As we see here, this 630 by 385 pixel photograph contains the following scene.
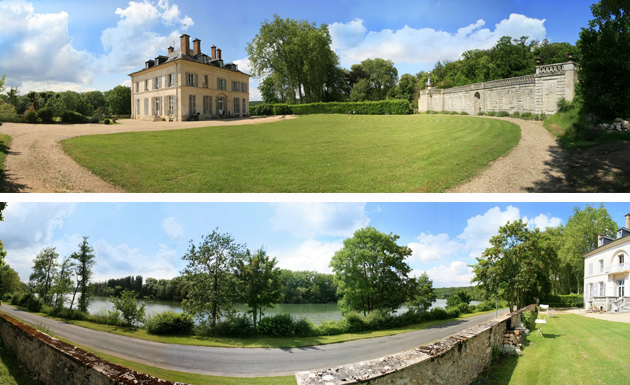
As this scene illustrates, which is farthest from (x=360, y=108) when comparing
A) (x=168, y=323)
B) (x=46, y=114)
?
(x=46, y=114)

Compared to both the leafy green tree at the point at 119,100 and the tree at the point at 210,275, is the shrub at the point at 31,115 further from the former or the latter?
the tree at the point at 210,275

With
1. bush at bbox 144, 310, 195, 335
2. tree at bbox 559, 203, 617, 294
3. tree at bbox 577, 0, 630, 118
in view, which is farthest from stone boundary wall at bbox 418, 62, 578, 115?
bush at bbox 144, 310, 195, 335

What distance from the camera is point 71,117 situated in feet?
54.6

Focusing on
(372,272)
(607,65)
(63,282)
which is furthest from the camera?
(607,65)

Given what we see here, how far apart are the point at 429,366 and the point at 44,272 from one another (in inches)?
384

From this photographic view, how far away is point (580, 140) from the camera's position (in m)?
12.0

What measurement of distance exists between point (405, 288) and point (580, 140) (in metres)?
9.74

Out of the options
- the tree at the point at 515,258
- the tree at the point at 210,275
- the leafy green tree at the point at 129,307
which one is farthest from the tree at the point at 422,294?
the tree at the point at 515,258

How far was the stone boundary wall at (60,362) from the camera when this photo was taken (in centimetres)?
447

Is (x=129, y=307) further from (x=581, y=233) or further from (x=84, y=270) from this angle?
(x=581, y=233)

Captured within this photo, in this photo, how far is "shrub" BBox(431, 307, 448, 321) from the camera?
765cm

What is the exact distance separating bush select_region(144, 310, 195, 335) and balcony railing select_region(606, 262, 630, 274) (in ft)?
73.6

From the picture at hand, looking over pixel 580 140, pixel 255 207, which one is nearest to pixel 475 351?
pixel 255 207

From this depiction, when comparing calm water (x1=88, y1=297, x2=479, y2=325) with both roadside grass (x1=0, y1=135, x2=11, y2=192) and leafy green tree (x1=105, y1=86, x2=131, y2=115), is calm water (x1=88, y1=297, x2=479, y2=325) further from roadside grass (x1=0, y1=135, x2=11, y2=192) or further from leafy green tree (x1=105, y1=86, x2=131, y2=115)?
leafy green tree (x1=105, y1=86, x2=131, y2=115)
